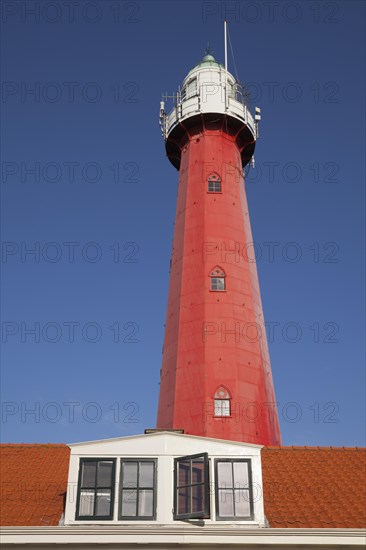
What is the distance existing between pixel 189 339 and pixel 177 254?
4.07 meters

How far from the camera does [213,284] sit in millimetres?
23969

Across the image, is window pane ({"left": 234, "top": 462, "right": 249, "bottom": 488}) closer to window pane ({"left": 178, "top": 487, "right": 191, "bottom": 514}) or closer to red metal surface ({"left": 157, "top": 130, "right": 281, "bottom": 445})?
window pane ({"left": 178, "top": 487, "right": 191, "bottom": 514})

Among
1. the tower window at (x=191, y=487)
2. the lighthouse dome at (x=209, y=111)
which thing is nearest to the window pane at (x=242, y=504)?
the tower window at (x=191, y=487)

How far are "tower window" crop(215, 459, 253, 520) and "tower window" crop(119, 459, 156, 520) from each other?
128 centimetres

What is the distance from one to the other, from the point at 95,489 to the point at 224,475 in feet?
8.32

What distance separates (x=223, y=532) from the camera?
11852 millimetres

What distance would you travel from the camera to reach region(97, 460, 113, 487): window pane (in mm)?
12930

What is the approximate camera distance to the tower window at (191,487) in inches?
489

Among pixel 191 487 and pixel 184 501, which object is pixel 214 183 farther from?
pixel 184 501

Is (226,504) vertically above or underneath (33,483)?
underneath

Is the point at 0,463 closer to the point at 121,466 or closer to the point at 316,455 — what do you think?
the point at 121,466

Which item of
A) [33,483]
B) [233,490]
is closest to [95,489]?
[33,483]

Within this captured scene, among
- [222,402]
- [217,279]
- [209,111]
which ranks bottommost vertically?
[222,402]

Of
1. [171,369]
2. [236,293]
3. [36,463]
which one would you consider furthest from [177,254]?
[36,463]
